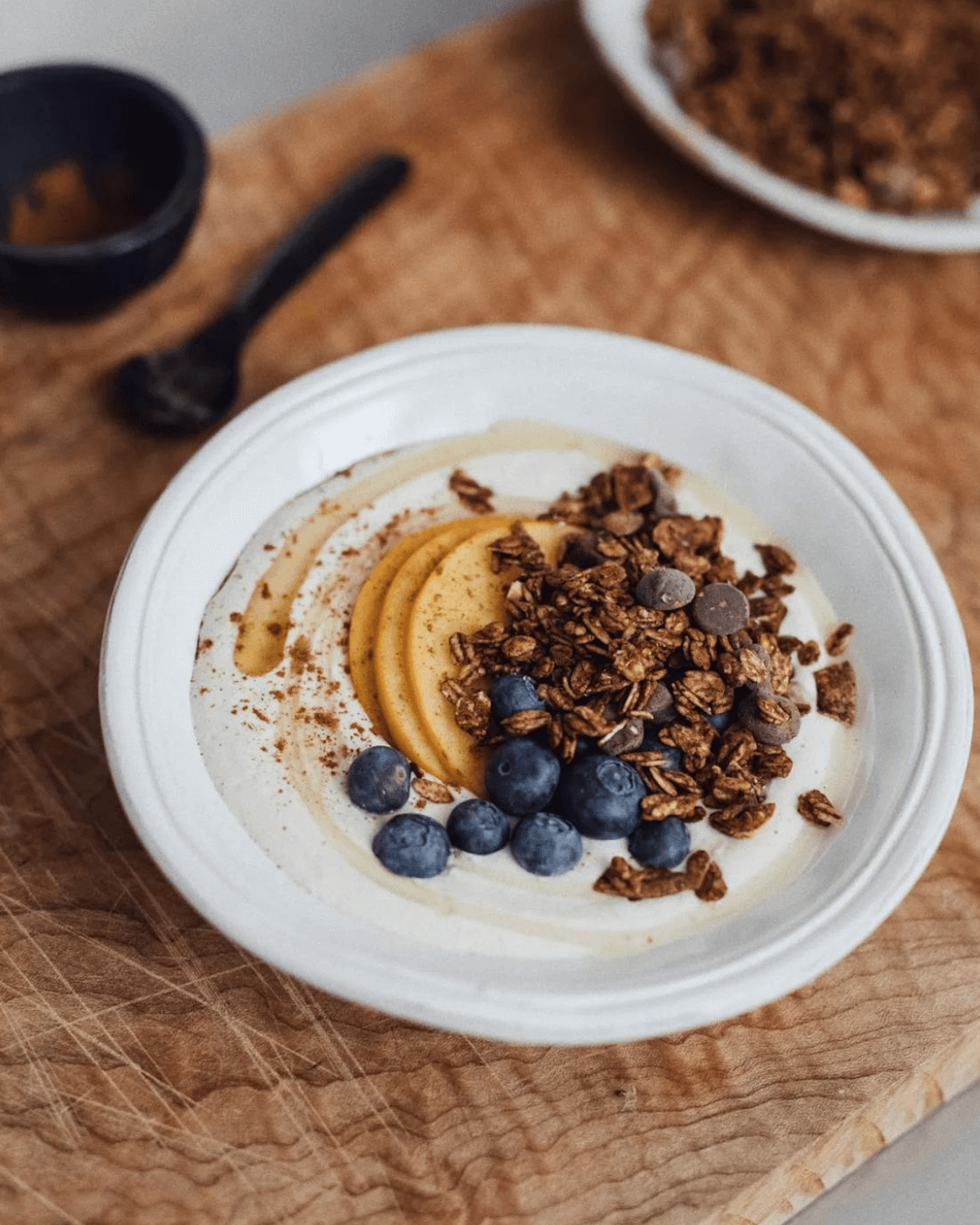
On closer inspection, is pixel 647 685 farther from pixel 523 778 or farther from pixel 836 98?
pixel 836 98

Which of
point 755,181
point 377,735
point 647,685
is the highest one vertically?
point 755,181

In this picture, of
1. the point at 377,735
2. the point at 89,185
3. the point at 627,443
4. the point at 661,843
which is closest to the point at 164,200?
the point at 89,185

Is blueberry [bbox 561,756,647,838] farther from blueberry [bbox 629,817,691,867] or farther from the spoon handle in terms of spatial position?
the spoon handle

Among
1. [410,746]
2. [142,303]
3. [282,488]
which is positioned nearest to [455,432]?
[282,488]

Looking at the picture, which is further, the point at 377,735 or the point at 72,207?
the point at 72,207

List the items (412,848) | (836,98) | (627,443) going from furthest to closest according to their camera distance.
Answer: (836,98) → (627,443) → (412,848)

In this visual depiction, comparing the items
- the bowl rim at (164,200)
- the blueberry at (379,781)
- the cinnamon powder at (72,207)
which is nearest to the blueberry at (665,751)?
the blueberry at (379,781)
